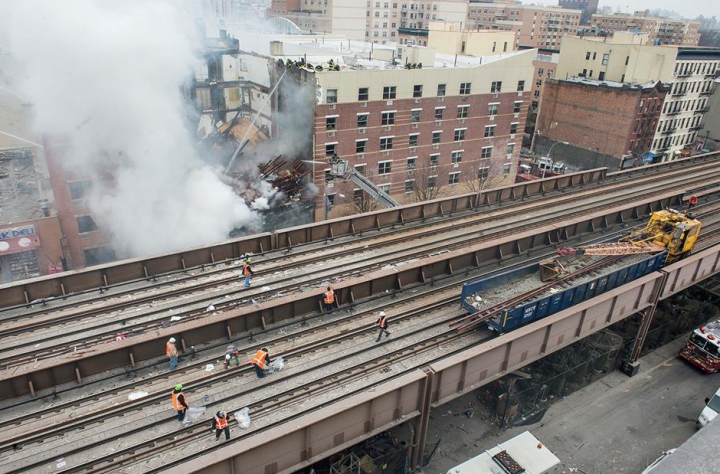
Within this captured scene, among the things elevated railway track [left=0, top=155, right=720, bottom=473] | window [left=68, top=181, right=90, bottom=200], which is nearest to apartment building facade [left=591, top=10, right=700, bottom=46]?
elevated railway track [left=0, top=155, right=720, bottom=473]

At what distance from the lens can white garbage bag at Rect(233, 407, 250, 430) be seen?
12.1 metres

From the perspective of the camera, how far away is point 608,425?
17672 millimetres

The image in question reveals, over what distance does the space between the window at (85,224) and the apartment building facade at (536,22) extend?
98.5 metres

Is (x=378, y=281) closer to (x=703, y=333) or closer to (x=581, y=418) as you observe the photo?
(x=581, y=418)

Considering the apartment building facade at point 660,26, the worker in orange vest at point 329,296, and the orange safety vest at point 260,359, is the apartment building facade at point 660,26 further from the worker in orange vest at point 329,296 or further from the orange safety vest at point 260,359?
the orange safety vest at point 260,359

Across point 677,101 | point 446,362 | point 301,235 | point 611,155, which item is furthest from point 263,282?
point 677,101

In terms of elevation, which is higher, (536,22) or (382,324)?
(536,22)

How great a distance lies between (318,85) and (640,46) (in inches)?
1437

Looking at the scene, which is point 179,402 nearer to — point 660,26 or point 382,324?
point 382,324

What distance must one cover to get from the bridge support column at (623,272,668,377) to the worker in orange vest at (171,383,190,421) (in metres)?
16.1

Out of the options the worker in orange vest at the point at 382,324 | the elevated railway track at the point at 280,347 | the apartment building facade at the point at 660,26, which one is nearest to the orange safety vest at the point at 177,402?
the elevated railway track at the point at 280,347

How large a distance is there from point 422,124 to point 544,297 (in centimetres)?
2379

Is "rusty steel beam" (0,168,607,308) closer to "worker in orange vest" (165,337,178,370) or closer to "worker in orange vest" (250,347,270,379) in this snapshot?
"worker in orange vest" (165,337,178,370)

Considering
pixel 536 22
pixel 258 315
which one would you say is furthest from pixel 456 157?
pixel 536 22
